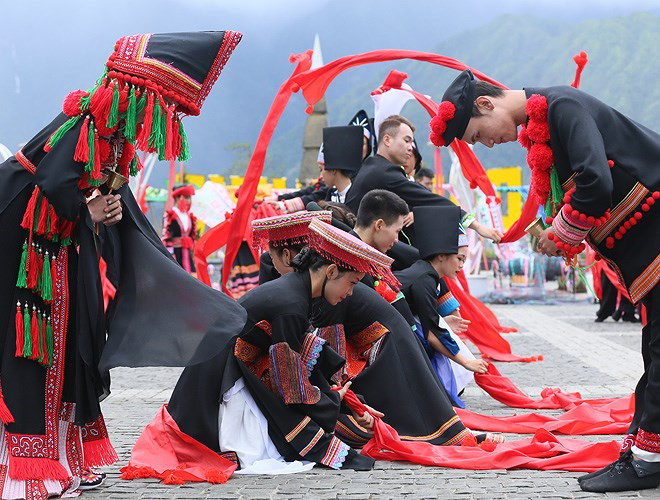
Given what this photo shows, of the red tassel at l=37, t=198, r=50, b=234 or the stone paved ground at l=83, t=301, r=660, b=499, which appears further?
the stone paved ground at l=83, t=301, r=660, b=499

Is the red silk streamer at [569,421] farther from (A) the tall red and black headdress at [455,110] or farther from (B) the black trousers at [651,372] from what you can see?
(A) the tall red and black headdress at [455,110]

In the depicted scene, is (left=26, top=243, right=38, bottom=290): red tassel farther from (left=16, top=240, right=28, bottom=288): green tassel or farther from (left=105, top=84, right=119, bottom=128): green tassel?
(left=105, top=84, right=119, bottom=128): green tassel

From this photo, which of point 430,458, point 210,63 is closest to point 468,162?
point 430,458

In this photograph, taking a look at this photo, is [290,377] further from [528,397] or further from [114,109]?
[528,397]

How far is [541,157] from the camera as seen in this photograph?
3.77 metres

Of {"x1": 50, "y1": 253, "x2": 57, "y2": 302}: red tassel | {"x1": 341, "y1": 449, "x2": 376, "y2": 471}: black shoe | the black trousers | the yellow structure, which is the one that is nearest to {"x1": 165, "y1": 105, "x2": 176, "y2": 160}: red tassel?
{"x1": 50, "y1": 253, "x2": 57, "y2": 302}: red tassel

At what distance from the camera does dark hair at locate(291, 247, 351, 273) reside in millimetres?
4285

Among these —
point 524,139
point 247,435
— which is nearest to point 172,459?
point 247,435

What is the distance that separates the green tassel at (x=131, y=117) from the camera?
3.58 meters

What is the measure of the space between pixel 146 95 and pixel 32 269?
0.79 metres

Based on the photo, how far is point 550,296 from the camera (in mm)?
17344

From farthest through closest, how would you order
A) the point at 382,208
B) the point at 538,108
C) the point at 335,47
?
the point at 335,47
the point at 382,208
the point at 538,108

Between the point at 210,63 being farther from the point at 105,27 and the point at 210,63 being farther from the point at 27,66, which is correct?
the point at 105,27

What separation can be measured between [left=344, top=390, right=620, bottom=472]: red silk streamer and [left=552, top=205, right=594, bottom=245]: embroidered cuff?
108 centimetres
